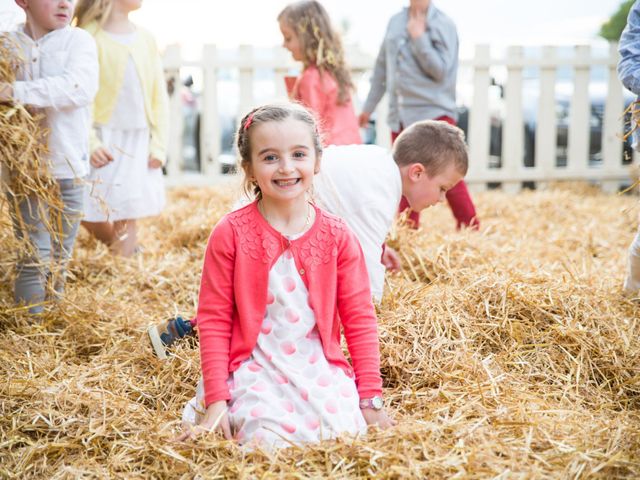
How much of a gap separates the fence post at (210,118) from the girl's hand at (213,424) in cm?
577

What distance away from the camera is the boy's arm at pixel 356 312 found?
2.33 metres

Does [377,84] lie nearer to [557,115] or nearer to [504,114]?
[504,114]

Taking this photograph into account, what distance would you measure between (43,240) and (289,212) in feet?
4.96

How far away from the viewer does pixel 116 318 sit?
337 centimetres

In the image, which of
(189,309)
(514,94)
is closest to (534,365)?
(189,309)

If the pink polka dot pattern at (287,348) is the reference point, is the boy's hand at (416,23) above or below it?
above

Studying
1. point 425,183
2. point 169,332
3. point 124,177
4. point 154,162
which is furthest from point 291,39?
point 169,332

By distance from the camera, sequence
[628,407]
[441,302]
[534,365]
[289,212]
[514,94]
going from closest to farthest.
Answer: [289,212]
[628,407]
[534,365]
[441,302]
[514,94]

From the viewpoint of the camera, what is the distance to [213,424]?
7.02 feet

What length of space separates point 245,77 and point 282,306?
5776 mm

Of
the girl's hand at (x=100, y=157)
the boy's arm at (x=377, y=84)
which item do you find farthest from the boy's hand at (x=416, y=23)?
the girl's hand at (x=100, y=157)

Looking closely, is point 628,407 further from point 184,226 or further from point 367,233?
point 184,226

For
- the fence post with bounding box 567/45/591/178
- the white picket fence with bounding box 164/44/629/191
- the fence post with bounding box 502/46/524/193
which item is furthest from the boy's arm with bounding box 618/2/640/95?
the fence post with bounding box 567/45/591/178

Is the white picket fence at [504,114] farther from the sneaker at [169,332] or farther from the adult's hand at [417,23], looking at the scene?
the sneaker at [169,332]
